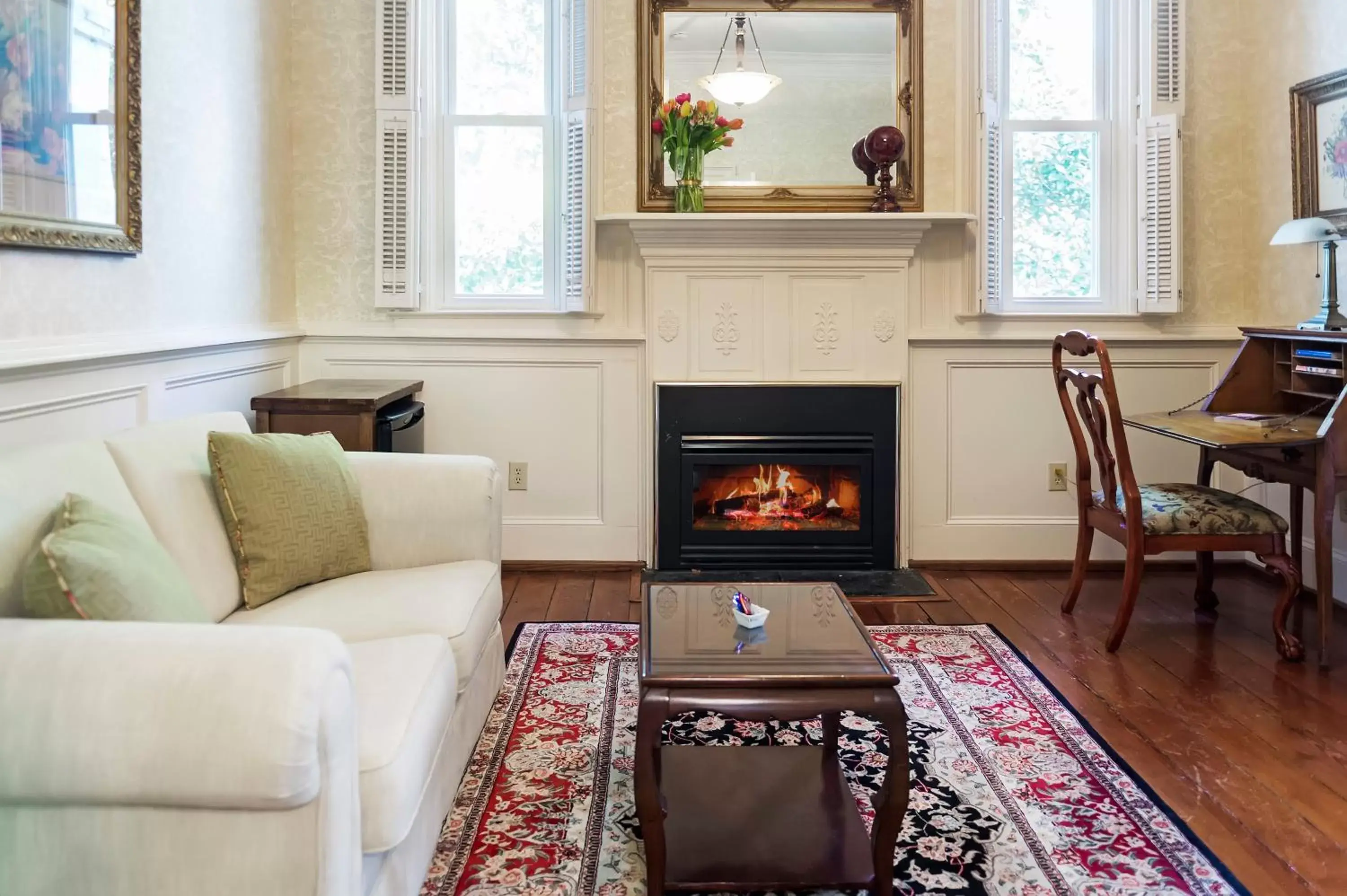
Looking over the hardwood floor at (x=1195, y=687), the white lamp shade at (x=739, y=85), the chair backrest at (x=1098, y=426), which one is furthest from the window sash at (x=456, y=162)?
the chair backrest at (x=1098, y=426)

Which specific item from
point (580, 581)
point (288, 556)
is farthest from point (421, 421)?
point (288, 556)

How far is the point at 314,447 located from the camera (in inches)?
99.7

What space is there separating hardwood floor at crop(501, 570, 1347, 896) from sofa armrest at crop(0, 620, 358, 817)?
5.59ft

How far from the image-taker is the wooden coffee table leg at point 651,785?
1773 millimetres

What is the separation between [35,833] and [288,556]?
1.04m

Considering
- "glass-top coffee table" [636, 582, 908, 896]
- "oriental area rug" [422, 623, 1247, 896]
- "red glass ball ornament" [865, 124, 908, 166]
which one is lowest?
"oriental area rug" [422, 623, 1247, 896]

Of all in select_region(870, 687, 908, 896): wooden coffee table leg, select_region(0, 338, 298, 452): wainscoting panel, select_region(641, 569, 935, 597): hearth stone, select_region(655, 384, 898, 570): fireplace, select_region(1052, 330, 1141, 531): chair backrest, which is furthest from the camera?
select_region(655, 384, 898, 570): fireplace

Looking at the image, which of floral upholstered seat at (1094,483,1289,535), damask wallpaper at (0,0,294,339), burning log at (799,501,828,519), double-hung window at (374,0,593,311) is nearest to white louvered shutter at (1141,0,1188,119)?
floral upholstered seat at (1094,483,1289,535)

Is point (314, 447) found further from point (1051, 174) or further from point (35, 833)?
point (1051, 174)

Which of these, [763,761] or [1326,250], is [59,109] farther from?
[1326,250]

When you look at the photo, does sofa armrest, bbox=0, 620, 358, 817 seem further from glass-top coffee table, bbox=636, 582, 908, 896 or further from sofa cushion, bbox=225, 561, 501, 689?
sofa cushion, bbox=225, 561, 501, 689

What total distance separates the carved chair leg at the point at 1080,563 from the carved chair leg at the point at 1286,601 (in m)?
0.58

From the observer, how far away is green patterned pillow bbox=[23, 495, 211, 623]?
150cm

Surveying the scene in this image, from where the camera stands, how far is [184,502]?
219 cm
